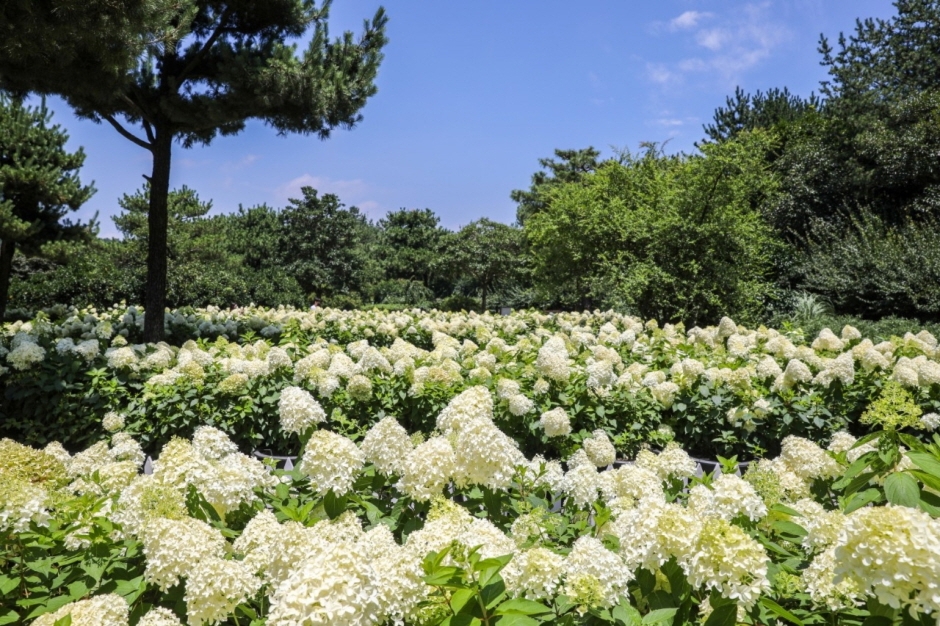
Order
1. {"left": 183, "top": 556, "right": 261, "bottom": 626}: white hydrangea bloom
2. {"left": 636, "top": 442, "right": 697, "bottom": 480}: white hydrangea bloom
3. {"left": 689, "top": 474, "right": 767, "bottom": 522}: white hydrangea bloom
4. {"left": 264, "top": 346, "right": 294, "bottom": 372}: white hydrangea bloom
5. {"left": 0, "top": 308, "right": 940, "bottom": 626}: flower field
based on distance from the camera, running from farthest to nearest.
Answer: {"left": 264, "top": 346, "right": 294, "bottom": 372}: white hydrangea bloom
{"left": 636, "top": 442, "right": 697, "bottom": 480}: white hydrangea bloom
{"left": 689, "top": 474, "right": 767, "bottom": 522}: white hydrangea bloom
{"left": 183, "top": 556, "right": 261, "bottom": 626}: white hydrangea bloom
{"left": 0, "top": 308, "right": 940, "bottom": 626}: flower field

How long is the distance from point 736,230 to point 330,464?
1024 centimetres

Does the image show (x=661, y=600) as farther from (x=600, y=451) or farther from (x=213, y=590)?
(x=600, y=451)

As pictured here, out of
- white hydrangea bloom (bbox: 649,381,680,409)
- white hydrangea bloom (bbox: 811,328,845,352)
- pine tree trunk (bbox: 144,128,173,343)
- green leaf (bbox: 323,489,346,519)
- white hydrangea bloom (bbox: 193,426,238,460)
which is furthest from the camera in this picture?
pine tree trunk (bbox: 144,128,173,343)

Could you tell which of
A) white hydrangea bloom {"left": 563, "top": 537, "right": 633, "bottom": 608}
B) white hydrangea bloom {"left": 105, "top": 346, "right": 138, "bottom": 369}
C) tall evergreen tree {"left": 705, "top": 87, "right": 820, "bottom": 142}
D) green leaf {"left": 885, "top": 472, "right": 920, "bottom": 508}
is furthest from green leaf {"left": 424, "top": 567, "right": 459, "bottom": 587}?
tall evergreen tree {"left": 705, "top": 87, "right": 820, "bottom": 142}

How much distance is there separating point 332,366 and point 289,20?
5391 mm

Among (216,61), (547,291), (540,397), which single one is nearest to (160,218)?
(216,61)

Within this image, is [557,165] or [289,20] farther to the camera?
[557,165]

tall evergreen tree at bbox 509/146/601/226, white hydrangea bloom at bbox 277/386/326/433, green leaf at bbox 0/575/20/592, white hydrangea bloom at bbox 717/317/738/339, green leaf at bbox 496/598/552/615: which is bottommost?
green leaf at bbox 0/575/20/592

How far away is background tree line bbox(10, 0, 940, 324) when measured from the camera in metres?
10.5

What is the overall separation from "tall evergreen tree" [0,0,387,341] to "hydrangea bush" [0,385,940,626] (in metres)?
4.52

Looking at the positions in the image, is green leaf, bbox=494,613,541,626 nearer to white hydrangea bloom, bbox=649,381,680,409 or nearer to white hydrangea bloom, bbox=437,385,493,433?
white hydrangea bloom, bbox=437,385,493,433

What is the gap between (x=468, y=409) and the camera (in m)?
1.71

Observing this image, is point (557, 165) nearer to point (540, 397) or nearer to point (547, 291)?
point (547, 291)

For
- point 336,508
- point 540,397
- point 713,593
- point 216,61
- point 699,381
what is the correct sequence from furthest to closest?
point 216,61
point 699,381
point 540,397
point 336,508
point 713,593
